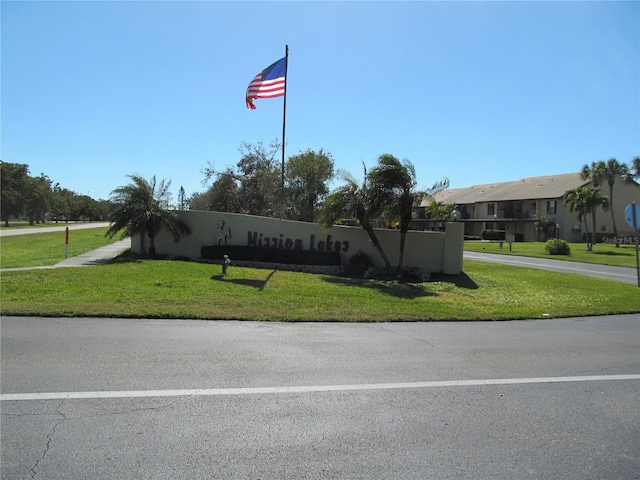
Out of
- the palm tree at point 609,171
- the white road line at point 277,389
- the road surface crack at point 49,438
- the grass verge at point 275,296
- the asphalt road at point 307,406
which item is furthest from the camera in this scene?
the palm tree at point 609,171

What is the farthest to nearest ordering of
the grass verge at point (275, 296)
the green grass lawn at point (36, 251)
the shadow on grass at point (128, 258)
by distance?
1. the shadow on grass at point (128, 258)
2. the green grass lawn at point (36, 251)
3. the grass verge at point (275, 296)

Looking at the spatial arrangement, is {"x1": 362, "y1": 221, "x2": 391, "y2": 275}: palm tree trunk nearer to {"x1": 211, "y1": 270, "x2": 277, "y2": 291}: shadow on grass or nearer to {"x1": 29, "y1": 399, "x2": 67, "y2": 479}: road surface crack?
{"x1": 211, "y1": 270, "x2": 277, "y2": 291}: shadow on grass

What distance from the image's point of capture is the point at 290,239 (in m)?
20.6

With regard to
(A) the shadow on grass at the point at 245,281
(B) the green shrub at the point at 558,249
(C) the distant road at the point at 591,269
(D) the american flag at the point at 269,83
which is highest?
(D) the american flag at the point at 269,83

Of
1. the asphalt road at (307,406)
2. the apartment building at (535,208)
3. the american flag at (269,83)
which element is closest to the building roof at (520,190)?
the apartment building at (535,208)

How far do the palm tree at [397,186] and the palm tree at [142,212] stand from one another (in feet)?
29.2

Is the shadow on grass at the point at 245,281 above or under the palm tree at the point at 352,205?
under

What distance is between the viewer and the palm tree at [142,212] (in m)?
19.3

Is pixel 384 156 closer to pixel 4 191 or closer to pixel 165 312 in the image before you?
pixel 165 312

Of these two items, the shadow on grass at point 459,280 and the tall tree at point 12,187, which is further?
the tall tree at point 12,187

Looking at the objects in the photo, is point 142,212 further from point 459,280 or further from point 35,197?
point 35,197

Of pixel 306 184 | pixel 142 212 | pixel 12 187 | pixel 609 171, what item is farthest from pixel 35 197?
pixel 609 171

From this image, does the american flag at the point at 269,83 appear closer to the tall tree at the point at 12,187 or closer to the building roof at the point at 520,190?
the building roof at the point at 520,190

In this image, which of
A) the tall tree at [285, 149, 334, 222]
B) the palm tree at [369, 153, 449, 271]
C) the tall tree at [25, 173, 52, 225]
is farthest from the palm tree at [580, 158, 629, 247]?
the tall tree at [25, 173, 52, 225]
